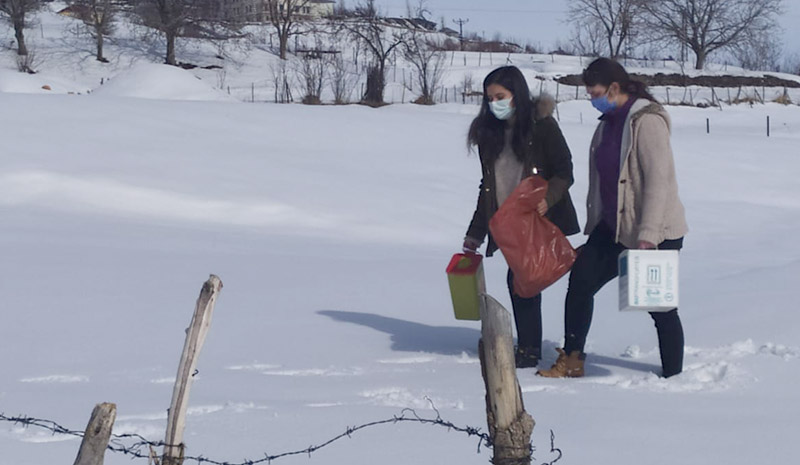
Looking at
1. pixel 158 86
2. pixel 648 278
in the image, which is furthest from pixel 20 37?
pixel 648 278

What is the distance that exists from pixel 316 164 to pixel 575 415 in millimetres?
9127

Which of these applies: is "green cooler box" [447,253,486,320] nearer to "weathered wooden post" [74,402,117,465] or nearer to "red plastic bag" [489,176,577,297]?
"red plastic bag" [489,176,577,297]

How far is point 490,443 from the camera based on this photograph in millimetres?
2205

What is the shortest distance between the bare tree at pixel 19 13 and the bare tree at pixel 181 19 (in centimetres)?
411

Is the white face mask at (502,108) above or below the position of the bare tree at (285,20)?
below

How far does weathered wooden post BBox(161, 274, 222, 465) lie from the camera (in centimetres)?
233

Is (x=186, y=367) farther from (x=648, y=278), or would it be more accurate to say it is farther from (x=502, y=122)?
(x=502, y=122)

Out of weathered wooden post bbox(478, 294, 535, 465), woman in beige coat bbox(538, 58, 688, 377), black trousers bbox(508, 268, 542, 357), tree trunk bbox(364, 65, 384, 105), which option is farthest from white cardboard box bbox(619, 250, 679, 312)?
tree trunk bbox(364, 65, 384, 105)

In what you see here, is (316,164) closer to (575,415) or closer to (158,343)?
(158,343)

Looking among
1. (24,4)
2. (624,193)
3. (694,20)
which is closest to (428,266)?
(624,193)

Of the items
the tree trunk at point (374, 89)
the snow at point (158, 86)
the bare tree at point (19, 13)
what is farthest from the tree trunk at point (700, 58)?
the snow at point (158, 86)

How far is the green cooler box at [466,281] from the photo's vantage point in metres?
4.88

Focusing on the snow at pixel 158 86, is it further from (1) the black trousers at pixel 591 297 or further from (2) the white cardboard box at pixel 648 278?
(2) the white cardboard box at pixel 648 278

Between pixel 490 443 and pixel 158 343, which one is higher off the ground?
pixel 490 443
